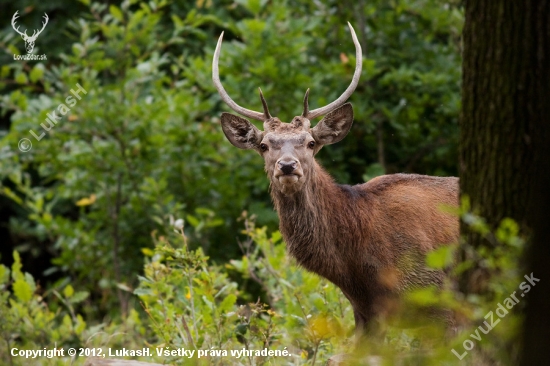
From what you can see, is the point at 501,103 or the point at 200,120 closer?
the point at 501,103

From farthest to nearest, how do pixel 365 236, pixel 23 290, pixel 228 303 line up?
1. pixel 23 290
2. pixel 228 303
3. pixel 365 236

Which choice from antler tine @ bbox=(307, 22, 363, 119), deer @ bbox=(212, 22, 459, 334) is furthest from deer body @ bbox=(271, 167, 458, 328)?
antler tine @ bbox=(307, 22, 363, 119)

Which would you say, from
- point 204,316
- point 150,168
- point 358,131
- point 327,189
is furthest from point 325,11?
point 204,316

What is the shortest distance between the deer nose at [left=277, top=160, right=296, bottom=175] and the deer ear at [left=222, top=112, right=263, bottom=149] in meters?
0.91

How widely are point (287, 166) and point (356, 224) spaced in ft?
2.38

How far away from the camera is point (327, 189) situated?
6.50 metres

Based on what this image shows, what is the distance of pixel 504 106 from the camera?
377 cm

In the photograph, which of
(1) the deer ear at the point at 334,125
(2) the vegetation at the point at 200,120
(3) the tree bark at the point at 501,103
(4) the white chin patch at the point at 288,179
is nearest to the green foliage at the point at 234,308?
(4) the white chin patch at the point at 288,179

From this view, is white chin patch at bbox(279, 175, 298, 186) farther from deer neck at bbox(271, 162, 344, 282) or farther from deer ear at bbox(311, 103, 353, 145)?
deer ear at bbox(311, 103, 353, 145)

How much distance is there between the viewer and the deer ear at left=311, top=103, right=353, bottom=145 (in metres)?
6.84

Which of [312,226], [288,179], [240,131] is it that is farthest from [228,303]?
[240,131]

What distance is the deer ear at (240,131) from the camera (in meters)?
6.98

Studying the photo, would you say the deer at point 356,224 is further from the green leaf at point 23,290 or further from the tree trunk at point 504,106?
the green leaf at point 23,290

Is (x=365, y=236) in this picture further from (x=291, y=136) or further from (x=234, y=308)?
(x=234, y=308)
